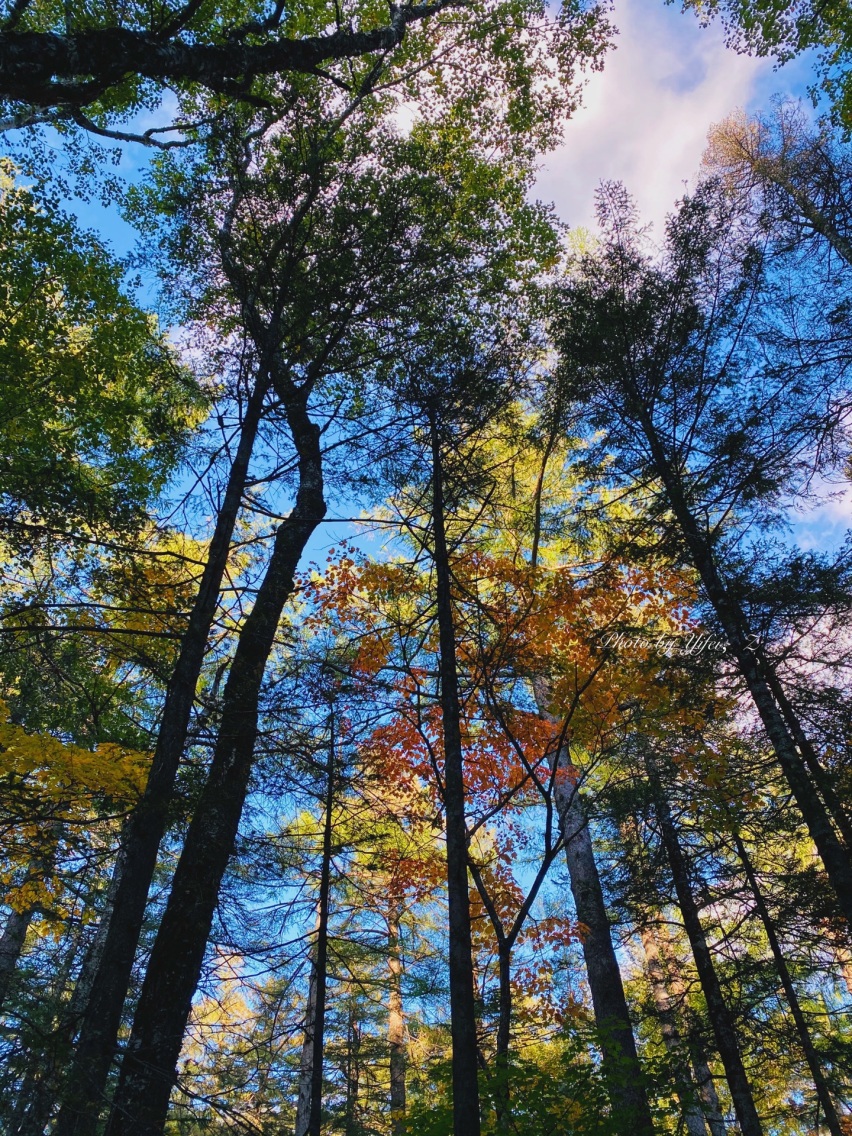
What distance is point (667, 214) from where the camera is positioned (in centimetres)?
926

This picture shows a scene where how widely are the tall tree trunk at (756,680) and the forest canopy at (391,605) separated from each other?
49mm

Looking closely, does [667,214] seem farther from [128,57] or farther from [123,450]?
[123,450]

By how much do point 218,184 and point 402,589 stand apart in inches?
190

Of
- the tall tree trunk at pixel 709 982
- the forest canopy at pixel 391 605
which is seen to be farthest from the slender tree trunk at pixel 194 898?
the tall tree trunk at pixel 709 982

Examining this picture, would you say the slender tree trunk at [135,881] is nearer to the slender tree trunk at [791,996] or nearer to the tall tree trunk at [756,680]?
the tall tree trunk at [756,680]

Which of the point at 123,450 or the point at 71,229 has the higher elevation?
the point at 71,229

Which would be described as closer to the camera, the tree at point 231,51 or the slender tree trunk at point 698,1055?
the tree at point 231,51

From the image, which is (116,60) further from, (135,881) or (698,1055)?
(698,1055)

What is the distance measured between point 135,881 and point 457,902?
89.6 inches

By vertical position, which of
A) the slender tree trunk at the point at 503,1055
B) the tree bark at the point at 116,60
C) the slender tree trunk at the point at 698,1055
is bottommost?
the slender tree trunk at the point at 503,1055

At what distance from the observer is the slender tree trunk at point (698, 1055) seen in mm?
7555

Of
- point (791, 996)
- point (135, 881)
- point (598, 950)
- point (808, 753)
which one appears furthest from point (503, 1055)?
point (791, 996)

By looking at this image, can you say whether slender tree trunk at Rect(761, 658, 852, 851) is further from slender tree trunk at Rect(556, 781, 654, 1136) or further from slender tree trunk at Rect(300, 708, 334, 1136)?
slender tree trunk at Rect(300, 708, 334, 1136)

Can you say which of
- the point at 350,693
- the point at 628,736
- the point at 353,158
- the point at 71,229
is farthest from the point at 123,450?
the point at 628,736
